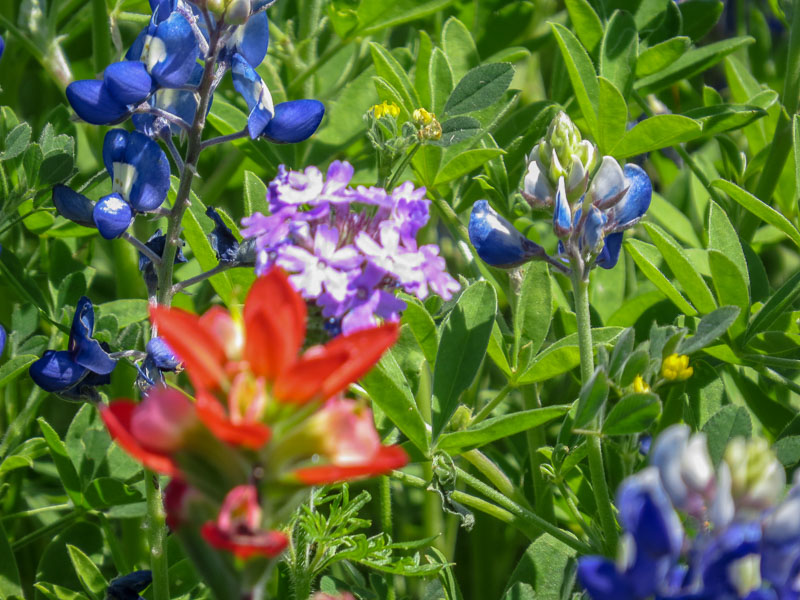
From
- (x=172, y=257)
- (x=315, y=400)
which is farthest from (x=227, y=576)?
(x=172, y=257)

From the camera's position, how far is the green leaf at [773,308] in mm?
1595

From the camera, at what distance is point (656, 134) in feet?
5.61

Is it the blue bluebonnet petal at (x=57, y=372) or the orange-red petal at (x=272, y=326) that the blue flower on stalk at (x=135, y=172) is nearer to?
the blue bluebonnet petal at (x=57, y=372)

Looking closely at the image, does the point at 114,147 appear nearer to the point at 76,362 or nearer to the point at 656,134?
the point at 76,362

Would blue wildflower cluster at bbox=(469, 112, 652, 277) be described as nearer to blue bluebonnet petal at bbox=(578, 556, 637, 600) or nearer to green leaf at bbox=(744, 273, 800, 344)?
green leaf at bbox=(744, 273, 800, 344)

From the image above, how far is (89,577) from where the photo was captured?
1562 mm

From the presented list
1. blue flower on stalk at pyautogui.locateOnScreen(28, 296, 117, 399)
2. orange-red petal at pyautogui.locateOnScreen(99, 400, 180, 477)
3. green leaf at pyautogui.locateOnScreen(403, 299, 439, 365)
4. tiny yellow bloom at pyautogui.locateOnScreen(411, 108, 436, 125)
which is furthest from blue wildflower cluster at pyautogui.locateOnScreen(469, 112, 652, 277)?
orange-red petal at pyautogui.locateOnScreen(99, 400, 180, 477)

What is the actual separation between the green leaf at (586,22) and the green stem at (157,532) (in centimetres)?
120

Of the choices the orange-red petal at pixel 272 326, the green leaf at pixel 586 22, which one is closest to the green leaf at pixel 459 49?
the green leaf at pixel 586 22

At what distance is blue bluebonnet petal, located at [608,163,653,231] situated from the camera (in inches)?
52.7

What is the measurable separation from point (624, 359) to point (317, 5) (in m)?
1.28

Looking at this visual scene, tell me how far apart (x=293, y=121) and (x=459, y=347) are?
15.1 inches

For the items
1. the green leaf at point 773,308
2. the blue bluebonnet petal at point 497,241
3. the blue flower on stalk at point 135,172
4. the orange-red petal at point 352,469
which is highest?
the orange-red petal at point 352,469

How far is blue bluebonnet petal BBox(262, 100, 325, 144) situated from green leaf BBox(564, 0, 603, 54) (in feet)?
2.72
